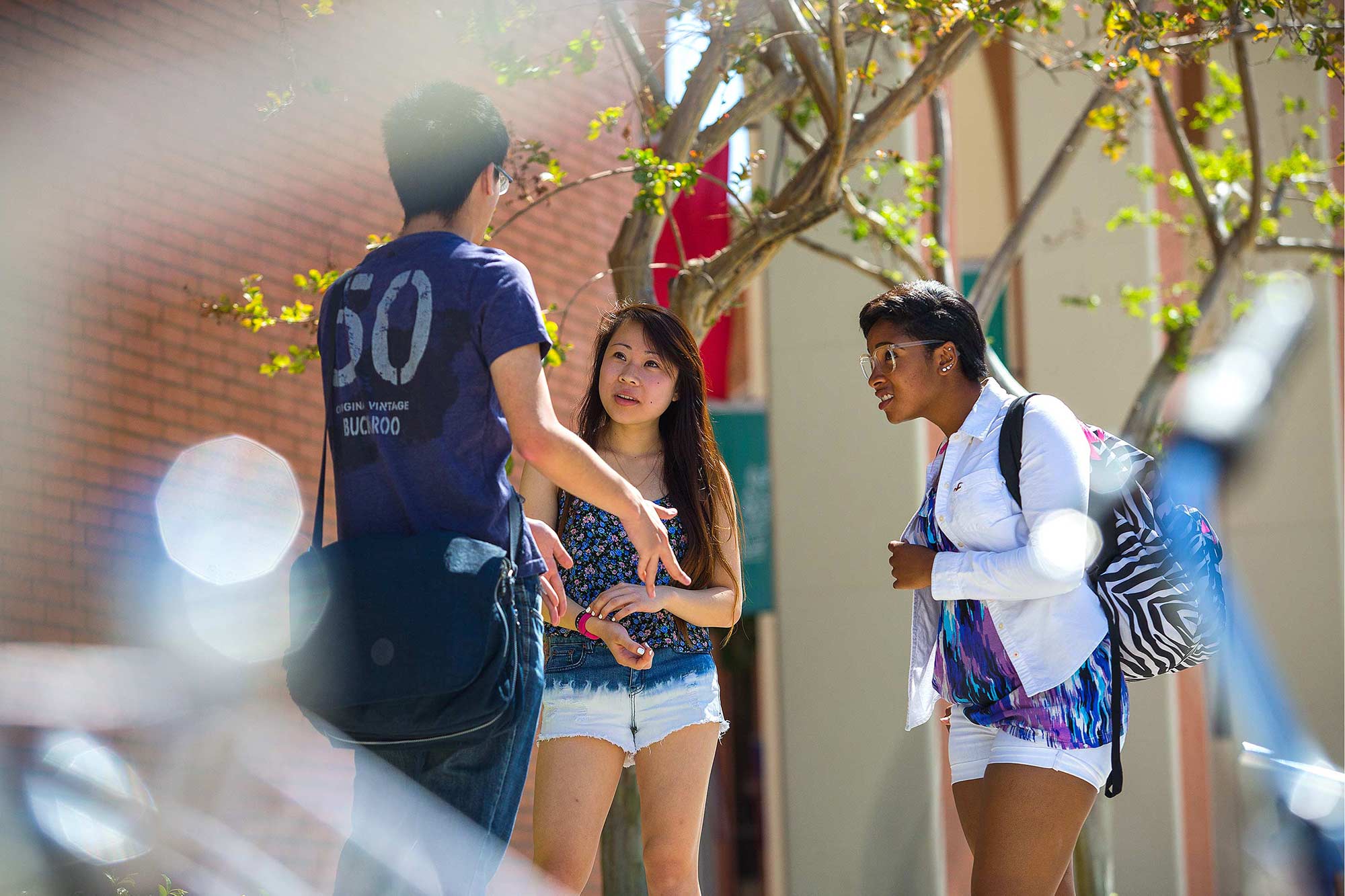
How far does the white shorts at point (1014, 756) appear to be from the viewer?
3.66 metres

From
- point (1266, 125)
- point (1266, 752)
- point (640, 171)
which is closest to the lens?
point (1266, 752)

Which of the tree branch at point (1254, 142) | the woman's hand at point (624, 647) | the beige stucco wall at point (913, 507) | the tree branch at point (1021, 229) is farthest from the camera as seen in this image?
the beige stucco wall at point (913, 507)

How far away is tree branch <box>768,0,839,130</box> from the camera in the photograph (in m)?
6.00

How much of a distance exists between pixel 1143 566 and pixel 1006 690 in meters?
0.46

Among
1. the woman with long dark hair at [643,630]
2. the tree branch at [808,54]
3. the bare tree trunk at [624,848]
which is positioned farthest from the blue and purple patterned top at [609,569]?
the tree branch at [808,54]

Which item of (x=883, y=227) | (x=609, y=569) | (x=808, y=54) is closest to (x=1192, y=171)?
(x=883, y=227)

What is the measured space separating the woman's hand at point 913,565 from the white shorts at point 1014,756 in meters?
0.37

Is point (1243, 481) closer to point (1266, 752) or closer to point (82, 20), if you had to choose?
point (1266, 752)

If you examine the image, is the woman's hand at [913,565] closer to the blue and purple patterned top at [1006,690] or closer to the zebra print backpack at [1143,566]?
the blue and purple patterned top at [1006,690]

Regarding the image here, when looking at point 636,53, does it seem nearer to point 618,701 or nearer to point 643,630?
point 643,630

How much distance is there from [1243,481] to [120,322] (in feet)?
31.8

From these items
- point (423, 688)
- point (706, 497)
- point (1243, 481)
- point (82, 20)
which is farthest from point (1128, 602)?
point (1243, 481)

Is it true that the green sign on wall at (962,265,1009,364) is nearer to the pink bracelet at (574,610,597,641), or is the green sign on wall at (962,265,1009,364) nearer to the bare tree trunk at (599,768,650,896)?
the bare tree trunk at (599,768,650,896)

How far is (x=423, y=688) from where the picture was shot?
2.86 meters
